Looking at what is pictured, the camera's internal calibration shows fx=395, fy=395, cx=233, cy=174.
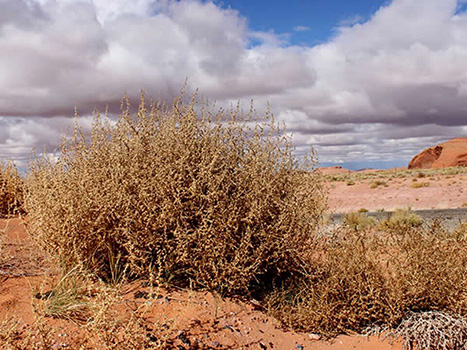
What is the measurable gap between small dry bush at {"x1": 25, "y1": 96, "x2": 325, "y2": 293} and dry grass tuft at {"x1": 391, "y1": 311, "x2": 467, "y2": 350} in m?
1.34

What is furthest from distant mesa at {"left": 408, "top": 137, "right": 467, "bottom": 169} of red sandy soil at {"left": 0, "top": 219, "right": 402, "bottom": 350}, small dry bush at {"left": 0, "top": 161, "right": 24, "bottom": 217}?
red sandy soil at {"left": 0, "top": 219, "right": 402, "bottom": 350}

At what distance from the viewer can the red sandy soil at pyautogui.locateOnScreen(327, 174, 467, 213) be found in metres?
20.6

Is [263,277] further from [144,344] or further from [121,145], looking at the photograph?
[121,145]

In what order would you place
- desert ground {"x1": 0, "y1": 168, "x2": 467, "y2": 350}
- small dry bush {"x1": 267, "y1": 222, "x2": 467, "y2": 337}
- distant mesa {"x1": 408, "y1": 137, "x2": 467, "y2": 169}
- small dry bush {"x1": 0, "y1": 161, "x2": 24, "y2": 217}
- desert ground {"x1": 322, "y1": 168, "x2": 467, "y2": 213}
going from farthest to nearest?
distant mesa {"x1": 408, "y1": 137, "x2": 467, "y2": 169}, desert ground {"x1": 322, "y1": 168, "x2": 467, "y2": 213}, small dry bush {"x1": 0, "y1": 161, "x2": 24, "y2": 217}, small dry bush {"x1": 267, "y1": 222, "x2": 467, "y2": 337}, desert ground {"x1": 0, "y1": 168, "x2": 467, "y2": 350}

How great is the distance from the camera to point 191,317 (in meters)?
3.80

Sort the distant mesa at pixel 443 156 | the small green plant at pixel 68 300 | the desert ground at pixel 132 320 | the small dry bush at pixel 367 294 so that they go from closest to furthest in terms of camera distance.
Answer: the desert ground at pixel 132 320 → the small green plant at pixel 68 300 → the small dry bush at pixel 367 294 → the distant mesa at pixel 443 156

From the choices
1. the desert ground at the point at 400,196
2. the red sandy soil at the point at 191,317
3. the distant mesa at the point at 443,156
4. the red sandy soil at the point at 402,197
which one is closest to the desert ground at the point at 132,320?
the red sandy soil at the point at 191,317

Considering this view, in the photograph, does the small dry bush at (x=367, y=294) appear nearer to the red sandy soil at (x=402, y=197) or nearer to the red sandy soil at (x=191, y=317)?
the red sandy soil at (x=191, y=317)

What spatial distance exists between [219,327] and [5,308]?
1.98m

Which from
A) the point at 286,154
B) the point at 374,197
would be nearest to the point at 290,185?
the point at 286,154

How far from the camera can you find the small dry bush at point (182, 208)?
13.3 feet

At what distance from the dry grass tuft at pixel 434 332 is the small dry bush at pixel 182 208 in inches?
52.6

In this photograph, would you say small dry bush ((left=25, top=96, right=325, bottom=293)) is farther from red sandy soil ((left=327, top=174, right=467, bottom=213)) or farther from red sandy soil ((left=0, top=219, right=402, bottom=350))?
red sandy soil ((left=327, top=174, right=467, bottom=213))

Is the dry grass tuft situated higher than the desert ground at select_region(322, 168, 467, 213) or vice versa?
the dry grass tuft
